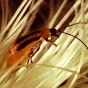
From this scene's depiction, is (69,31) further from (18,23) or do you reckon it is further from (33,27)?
(33,27)

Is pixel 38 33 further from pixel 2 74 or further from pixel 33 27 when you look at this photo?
pixel 33 27

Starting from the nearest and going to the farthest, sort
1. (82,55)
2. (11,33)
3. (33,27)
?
(82,55), (11,33), (33,27)

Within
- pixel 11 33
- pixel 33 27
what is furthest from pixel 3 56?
pixel 33 27

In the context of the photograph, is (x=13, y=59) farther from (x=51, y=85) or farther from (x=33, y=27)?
(x=33, y=27)

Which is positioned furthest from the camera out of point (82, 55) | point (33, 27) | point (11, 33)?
point (33, 27)

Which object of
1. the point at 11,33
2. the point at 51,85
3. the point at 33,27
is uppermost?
the point at 33,27

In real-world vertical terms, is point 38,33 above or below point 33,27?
below

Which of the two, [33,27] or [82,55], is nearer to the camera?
[82,55]

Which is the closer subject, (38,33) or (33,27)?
(38,33)

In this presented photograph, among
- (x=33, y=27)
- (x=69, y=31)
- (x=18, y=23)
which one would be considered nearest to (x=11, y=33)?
(x=18, y=23)
